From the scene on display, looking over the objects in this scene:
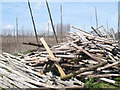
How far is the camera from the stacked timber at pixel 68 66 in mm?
4551

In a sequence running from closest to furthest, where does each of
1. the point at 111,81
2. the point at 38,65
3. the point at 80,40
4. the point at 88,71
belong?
the point at 111,81, the point at 88,71, the point at 38,65, the point at 80,40

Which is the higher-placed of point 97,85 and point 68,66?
point 68,66

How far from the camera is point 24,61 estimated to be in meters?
5.80

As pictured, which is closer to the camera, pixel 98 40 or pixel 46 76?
pixel 46 76

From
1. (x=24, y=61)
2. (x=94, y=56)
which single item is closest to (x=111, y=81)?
(x=94, y=56)

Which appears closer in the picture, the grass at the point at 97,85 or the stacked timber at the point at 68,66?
the grass at the point at 97,85

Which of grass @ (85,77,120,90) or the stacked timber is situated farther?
the stacked timber

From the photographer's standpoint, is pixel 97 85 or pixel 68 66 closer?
pixel 97 85

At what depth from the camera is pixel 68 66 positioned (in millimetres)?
5168

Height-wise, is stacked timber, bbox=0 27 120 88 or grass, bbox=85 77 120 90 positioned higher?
stacked timber, bbox=0 27 120 88

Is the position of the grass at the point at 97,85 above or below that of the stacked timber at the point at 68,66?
below

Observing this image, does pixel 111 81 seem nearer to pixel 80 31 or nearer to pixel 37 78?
pixel 37 78

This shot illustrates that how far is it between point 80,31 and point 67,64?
181 cm

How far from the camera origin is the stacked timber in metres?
4.55
